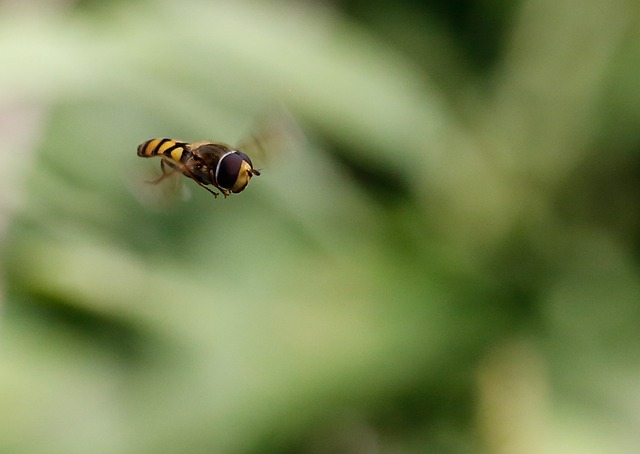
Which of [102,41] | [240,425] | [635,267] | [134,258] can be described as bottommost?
[240,425]

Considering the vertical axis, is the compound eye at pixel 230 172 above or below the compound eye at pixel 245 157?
below

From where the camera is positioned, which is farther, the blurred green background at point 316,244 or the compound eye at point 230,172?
the blurred green background at point 316,244

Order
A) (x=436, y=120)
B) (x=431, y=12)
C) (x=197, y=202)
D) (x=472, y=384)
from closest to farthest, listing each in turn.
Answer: (x=472, y=384) → (x=197, y=202) → (x=436, y=120) → (x=431, y=12)

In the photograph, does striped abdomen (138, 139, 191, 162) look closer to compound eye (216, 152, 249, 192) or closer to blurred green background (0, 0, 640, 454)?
compound eye (216, 152, 249, 192)

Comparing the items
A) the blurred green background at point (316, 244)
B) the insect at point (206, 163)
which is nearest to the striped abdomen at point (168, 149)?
the insect at point (206, 163)

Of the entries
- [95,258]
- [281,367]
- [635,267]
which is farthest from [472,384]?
[95,258]

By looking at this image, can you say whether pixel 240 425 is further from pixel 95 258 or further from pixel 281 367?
pixel 95 258

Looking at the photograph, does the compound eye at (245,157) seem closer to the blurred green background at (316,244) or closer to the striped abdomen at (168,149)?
the striped abdomen at (168,149)
